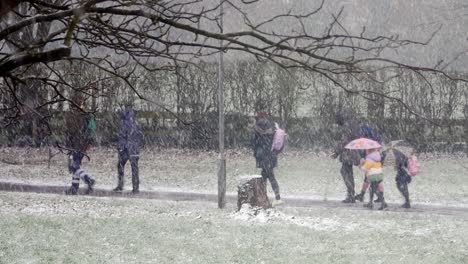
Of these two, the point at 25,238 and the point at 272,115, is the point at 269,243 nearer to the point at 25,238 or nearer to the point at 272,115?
the point at 25,238

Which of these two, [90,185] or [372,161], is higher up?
[372,161]

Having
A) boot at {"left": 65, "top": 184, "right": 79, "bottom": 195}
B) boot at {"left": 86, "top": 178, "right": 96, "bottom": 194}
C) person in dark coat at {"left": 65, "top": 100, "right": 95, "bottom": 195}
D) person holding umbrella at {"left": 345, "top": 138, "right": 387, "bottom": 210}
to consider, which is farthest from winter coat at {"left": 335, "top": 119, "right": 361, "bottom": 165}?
boot at {"left": 65, "top": 184, "right": 79, "bottom": 195}

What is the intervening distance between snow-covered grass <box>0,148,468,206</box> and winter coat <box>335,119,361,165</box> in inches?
62.8

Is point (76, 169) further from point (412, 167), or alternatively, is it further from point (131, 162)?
point (412, 167)

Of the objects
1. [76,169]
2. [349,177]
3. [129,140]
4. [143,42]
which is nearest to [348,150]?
[349,177]

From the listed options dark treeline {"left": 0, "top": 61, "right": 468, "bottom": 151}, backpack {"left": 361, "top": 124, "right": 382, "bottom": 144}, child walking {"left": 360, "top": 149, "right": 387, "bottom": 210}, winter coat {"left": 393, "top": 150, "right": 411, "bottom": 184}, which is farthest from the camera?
dark treeline {"left": 0, "top": 61, "right": 468, "bottom": 151}

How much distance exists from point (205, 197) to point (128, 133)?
195 cm

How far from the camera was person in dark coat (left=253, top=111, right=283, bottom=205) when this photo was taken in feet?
43.5

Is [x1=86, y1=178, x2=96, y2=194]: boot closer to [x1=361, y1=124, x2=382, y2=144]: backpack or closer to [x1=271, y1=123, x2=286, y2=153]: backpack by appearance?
[x1=271, y1=123, x2=286, y2=153]: backpack

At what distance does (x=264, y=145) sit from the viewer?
13414 mm

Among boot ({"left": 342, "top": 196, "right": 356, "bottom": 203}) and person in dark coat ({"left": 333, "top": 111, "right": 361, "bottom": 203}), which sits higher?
person in dark coat ({"left": 333, "top": 111, "right": 361, "bottom": 203})

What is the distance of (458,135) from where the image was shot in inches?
830

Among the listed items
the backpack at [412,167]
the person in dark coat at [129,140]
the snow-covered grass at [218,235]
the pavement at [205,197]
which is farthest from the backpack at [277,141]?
the person in dark coat at [129,140]

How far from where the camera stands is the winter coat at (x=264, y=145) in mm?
13328
